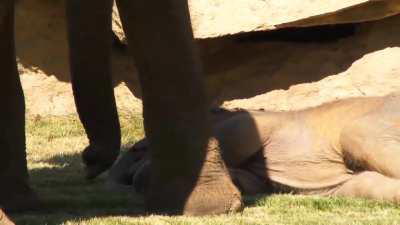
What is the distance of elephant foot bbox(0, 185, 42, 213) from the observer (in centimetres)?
522

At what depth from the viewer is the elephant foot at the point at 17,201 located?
17.1ft

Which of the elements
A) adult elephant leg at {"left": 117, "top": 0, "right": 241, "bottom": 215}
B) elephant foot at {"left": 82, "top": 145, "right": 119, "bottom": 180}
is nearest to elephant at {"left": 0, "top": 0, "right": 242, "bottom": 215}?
adult elephant leg at {"left": 117, "top": 0, "right": 241, "bottom": 215}

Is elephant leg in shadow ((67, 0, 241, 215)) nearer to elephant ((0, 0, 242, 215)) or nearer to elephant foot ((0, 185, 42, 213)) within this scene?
elephant ((0, 0, 242, 215))

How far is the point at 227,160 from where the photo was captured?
6035 mm

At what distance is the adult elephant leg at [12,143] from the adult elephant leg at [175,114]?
55 cm

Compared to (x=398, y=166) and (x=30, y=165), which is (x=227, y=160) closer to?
(x=398, y=166)

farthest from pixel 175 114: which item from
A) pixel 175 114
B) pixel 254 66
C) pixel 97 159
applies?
pixel 254 66

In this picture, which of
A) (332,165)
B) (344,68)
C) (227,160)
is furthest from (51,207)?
(344,68)

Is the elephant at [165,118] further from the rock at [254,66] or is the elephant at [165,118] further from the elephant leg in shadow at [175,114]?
the rock at [254,66]

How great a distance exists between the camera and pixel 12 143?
5281 millimetres

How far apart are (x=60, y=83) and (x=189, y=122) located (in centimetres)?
514

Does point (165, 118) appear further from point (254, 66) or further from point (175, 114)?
point (254, 66)

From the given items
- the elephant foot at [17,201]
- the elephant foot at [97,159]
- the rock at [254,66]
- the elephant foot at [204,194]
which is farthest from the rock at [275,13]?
the elephant foot at [17,201]

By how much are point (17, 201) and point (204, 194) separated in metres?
0.82
